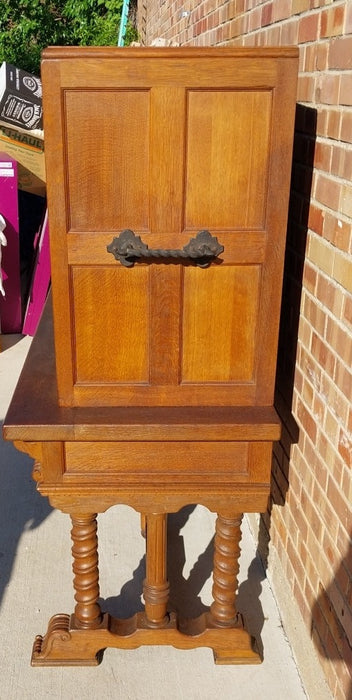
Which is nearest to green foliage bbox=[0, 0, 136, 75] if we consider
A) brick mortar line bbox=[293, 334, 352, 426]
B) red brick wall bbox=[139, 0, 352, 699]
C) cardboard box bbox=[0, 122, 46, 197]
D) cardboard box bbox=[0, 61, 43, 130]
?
cardboard box bbox=[0, 61, 43, 130]

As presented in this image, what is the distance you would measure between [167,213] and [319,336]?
59cm

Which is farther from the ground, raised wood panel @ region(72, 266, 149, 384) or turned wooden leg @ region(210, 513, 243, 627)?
raised wood panel @ region(72, 266, 149, 384)

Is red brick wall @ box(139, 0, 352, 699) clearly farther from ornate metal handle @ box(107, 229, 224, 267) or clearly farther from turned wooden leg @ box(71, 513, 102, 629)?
turned wooden leg @ box(71, 513, 102, 629)

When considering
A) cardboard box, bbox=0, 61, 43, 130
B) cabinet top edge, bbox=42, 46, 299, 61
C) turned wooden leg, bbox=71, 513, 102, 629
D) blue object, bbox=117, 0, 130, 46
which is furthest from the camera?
blue object, bbox=117, 0, 130, 46

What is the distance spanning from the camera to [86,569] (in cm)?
234

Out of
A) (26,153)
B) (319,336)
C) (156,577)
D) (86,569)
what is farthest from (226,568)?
(26,153)

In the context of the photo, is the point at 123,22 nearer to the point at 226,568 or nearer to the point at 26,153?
the point at 26,153

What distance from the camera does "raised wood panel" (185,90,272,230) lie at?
176 cm

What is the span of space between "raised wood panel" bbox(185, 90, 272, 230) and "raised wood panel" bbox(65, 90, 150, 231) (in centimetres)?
12

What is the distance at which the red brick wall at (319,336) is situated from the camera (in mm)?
1845

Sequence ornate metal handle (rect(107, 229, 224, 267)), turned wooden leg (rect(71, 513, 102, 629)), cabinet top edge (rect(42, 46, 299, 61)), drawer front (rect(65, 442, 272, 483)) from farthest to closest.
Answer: turned wooden leg (rect(71, 513, 102, 629)) < drawer front (rect(65, 442, 272, 483)) < ornate metal handle (rect(107, 229, 224, 267)) < cabinet top edge (rect(42, 46, 299, 61))

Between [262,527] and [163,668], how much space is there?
0.78 metres

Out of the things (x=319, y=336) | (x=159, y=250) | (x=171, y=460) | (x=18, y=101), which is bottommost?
(x=171, y=460)

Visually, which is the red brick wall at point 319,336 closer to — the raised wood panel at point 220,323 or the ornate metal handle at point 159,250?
the raised wood panel at point 220,323
